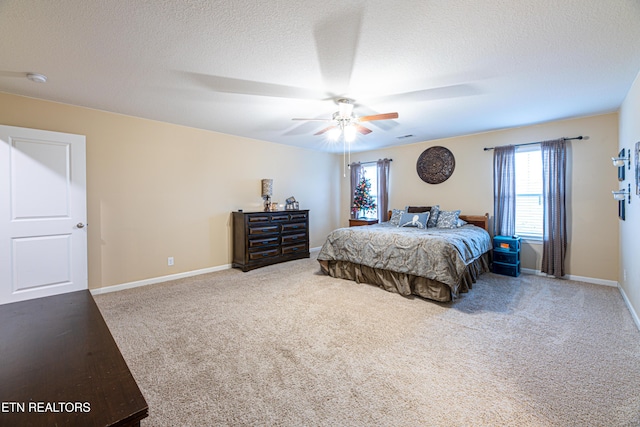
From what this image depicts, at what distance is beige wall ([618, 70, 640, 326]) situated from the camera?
2723mm

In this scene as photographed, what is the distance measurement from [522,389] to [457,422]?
61 cm

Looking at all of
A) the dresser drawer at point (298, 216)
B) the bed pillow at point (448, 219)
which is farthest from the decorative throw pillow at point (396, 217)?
the dresser drawer at point (298, 216)

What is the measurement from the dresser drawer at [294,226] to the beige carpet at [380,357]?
6.11ft

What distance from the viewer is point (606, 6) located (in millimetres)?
1753

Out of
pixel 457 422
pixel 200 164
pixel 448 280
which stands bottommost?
pixel 457 422

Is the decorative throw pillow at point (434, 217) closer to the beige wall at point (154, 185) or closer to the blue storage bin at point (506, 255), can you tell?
the blue storage bin at point (506, 255)

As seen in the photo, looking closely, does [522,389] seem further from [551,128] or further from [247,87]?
[551,128]

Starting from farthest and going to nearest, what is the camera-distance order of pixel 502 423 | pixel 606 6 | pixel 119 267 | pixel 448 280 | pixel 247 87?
pixel 119 267, pixel 448 280, pixel 247 87, pixel 606 6, pixel 502 423

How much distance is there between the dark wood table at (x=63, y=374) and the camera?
0.72 metres

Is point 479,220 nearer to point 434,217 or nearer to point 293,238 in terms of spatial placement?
point 434,217

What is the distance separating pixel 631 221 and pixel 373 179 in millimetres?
4310

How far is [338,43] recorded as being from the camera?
2.15 meters

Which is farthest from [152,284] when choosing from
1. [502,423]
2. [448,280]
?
[502,423]

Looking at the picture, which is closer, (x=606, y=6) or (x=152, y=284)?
(x=606, y=6)
